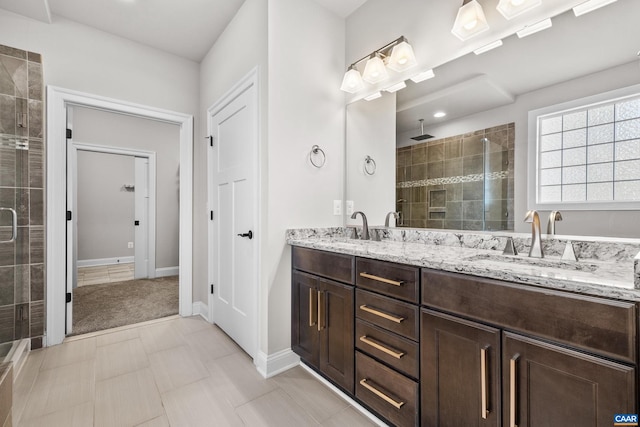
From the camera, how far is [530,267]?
3.78 feet

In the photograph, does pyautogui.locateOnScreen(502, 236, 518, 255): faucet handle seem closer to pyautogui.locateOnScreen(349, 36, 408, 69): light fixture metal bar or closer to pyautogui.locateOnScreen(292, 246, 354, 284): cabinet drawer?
pyautogui.locateOnScreen(292, 246, 354, 284): cabinet drawer

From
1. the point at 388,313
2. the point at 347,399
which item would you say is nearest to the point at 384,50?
the point at 388,313

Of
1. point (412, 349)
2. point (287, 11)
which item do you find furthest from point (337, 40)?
point (412, 349)

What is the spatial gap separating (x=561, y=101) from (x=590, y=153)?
271 millimetres

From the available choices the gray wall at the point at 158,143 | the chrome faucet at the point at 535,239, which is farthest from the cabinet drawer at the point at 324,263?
the gray wall at the point at 158,143

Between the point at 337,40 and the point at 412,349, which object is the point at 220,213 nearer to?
the point at 337,40

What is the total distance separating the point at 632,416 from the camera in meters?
0.72

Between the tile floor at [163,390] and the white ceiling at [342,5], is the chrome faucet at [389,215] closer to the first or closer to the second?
the tile floor at [163,390]

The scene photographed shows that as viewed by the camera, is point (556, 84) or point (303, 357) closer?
point (556, 84)

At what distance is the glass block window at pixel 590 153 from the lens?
1108 mm

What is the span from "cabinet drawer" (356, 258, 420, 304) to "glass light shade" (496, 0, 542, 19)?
4.26 ft

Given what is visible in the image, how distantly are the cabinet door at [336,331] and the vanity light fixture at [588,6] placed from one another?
5.22 feet

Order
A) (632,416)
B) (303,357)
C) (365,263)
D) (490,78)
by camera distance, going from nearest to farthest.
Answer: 1. (632,416)
2. (365,263)
3. (490,78)
4. (303,357)

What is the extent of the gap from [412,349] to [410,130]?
136 cm
